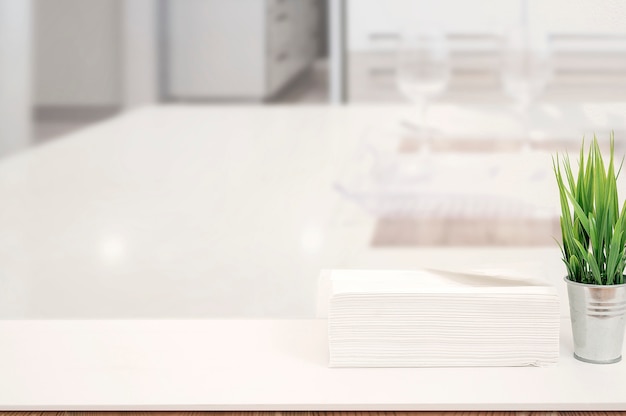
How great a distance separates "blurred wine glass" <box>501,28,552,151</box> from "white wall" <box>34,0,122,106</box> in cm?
118

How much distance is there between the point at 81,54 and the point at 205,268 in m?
1.10

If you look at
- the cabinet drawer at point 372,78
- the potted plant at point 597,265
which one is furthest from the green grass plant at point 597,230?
the cabinet drawer at point 372,78

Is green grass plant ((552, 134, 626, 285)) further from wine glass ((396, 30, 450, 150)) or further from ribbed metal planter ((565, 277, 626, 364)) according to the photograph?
wine glass ((396, 30, 450, 150))

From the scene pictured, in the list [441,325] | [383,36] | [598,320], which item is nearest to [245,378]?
[441,325]

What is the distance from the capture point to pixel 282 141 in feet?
9.40

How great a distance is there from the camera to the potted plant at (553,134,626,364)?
81 centimetres

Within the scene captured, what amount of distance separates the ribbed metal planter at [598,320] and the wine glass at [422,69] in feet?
6.12

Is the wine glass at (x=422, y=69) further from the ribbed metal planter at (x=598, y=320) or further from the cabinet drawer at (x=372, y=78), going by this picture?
the ribbed metal planter at (x=598, y=320)

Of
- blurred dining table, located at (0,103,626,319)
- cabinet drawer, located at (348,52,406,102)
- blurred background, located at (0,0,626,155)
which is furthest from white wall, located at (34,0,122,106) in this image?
cabinet drawer, located at (348,52,406,102)

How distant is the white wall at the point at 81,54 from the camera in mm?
2650

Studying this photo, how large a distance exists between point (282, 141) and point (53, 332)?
195 centimetres

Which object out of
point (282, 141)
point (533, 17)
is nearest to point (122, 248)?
point (282, 141)

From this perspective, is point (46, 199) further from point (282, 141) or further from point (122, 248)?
point (282, 141)

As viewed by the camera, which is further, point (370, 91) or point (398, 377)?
point (370, 91)
